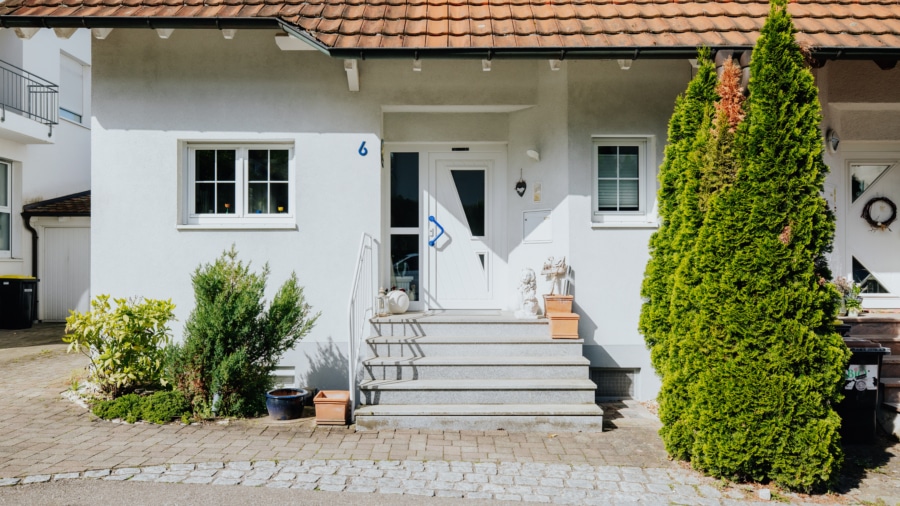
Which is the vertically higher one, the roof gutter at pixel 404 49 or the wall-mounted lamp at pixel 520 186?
the roof gutter at pixel 404 49

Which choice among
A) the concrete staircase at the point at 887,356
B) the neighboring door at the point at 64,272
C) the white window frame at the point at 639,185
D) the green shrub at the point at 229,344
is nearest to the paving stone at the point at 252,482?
the green shrub at the point at 229,344

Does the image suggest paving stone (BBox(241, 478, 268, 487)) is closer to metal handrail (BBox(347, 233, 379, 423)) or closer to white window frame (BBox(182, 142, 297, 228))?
metal handrail (BBox(347, 233, 379, 423))

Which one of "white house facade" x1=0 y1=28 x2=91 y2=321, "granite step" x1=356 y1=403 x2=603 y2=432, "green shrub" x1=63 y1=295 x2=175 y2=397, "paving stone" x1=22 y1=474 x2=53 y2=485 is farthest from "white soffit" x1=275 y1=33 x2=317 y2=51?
"white house facade" x1=0 y1=28 x2=91 y2=321

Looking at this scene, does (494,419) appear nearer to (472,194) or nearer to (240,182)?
(472,194)

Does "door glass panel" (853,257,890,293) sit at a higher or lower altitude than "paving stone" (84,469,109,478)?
higher

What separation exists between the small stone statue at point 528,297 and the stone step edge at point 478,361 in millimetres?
717

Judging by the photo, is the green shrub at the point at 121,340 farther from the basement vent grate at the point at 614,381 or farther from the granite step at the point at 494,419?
the basement vent grate at the point at 614,381

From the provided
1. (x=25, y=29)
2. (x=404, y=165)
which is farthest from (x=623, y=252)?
(x=25, y=29)

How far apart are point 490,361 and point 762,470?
8.60ft

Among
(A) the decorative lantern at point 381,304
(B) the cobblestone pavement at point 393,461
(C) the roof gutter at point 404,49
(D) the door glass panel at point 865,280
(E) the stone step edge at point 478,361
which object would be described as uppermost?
(C) the roof gutter at point 404,49

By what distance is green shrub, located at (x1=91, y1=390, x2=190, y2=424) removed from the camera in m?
5.85

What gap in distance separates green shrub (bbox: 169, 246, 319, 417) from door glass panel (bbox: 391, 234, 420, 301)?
1.88 meters

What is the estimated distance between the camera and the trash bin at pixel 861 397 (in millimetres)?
5574

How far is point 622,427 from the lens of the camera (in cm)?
593
